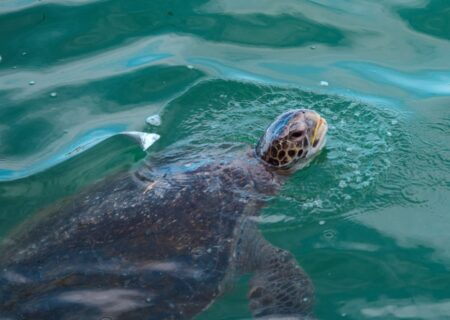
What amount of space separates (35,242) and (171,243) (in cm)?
84

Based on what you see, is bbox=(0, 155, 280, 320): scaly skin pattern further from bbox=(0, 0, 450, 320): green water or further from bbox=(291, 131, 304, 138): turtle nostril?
bbox=(291, 131, 304, 138): turtle nostril

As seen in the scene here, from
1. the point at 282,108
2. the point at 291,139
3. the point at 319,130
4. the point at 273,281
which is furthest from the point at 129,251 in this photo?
the point at 282,108

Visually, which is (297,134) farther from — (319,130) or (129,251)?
(129,251)

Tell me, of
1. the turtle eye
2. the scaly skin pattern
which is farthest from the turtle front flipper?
the turtle eye

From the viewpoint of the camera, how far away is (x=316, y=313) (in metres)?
Answer: 4.31

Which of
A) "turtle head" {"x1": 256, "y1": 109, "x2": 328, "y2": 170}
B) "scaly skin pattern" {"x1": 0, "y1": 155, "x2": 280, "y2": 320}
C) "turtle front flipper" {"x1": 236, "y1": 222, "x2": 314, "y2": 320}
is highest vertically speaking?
"turtle head" {"x1": 256, "y1": 109, "x2": 328, "y2": 170}

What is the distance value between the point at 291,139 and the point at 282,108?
0.75 metres

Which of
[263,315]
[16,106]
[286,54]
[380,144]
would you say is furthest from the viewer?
[286,54]

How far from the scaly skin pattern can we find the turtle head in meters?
0.46

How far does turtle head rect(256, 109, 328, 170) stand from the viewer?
215 inches

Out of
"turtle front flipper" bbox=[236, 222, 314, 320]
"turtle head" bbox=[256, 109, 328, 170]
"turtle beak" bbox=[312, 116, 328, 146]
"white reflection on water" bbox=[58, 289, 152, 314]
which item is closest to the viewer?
"white reflection on water" bbox=[58, 289, 152, 314]

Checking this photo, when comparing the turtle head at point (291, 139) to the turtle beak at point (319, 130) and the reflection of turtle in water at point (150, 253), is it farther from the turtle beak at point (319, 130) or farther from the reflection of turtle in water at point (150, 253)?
the reflection of turtle in water at point (150, 253)

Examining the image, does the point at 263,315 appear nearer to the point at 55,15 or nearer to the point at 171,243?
the point at 171,243

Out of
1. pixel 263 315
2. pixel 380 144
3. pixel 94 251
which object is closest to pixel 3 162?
pixel 94 251
